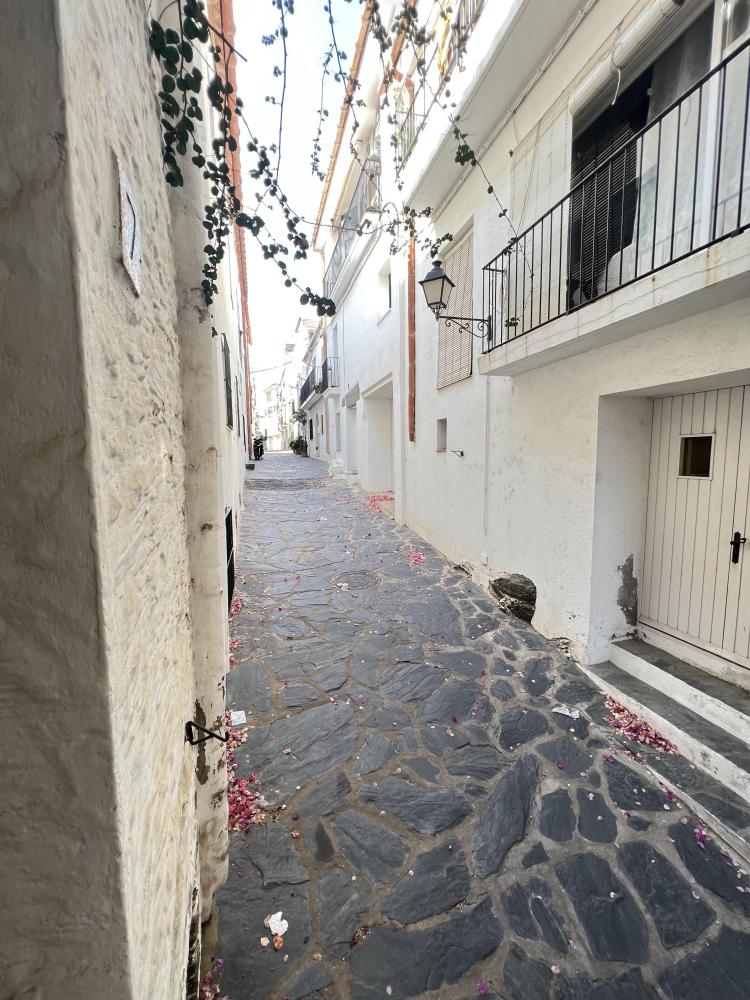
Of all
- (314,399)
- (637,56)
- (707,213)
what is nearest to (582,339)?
(707,213)

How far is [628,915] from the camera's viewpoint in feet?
6.57

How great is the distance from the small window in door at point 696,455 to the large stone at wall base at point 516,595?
1.88 m

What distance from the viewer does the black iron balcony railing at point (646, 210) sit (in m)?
2.60

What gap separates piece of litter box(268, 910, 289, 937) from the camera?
6.28 feet

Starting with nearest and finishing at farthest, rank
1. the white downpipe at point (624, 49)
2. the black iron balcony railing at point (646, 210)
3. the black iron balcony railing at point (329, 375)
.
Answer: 1. the black iron balcony railing at point (646, 210)
2. the white downpipe at point (624, 49)
3. the black iron balcony railing at point (329, 375)

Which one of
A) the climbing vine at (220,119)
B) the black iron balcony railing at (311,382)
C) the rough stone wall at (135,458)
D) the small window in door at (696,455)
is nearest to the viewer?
the rough stone wall at (135,458)

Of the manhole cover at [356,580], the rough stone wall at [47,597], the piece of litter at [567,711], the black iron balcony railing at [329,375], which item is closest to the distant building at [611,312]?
the piece of litter at [567,711]

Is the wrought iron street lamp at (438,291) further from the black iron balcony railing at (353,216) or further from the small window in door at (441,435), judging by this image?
the black iron balcony railing at (353,216)

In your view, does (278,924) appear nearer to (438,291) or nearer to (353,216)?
(438,291)

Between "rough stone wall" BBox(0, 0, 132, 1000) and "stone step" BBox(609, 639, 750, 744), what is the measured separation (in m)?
3.51

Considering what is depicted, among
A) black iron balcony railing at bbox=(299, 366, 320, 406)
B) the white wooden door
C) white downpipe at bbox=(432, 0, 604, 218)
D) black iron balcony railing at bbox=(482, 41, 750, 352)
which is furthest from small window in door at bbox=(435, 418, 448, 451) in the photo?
black iron balcony railing at bbox=(299, 366, 320, 406)

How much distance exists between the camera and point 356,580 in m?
5.98

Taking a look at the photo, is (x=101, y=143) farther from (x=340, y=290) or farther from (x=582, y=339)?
(x=340, y=290)

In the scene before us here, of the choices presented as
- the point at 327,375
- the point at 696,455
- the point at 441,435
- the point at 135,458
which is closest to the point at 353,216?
Result: the point at 327,375
